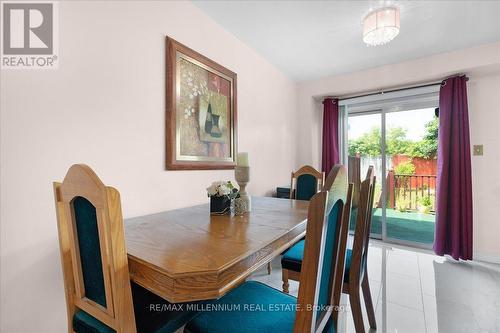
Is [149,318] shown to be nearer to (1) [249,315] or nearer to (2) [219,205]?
(1) [249,315]

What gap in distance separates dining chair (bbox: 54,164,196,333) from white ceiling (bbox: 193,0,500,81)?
1.87 metres

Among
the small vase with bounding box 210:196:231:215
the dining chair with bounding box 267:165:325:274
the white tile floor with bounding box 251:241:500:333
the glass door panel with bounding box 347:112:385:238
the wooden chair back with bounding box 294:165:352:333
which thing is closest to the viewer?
the wooden chair back with bounding box 294:165:352:333

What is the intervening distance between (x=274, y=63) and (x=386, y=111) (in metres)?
1.85

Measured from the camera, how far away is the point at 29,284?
109cm

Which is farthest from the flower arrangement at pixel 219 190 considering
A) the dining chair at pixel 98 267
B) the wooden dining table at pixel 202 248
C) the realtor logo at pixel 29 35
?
the realtor logo at pixel 29 35

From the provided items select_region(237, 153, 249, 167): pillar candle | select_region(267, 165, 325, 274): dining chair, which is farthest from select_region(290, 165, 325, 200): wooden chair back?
select_region(237, 153, 249, 167): pillar candle

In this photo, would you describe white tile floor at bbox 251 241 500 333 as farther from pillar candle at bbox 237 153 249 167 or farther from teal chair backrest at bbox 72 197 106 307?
teal chair backrest at bbox 72 197 106 307

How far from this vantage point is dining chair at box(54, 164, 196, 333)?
667 mm

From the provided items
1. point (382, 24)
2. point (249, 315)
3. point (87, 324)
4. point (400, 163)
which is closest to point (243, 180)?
point (249, 315)

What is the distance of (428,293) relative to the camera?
1979mm

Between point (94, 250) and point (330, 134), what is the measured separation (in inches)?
137

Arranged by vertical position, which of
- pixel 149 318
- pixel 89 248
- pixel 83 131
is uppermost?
pixel 83 131

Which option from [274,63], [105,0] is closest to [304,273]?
[105,0]

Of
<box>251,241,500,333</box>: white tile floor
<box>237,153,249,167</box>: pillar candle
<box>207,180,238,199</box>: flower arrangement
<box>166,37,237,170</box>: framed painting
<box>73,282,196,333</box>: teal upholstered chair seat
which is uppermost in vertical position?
<box>166,37,237,170</box>: framed painting
